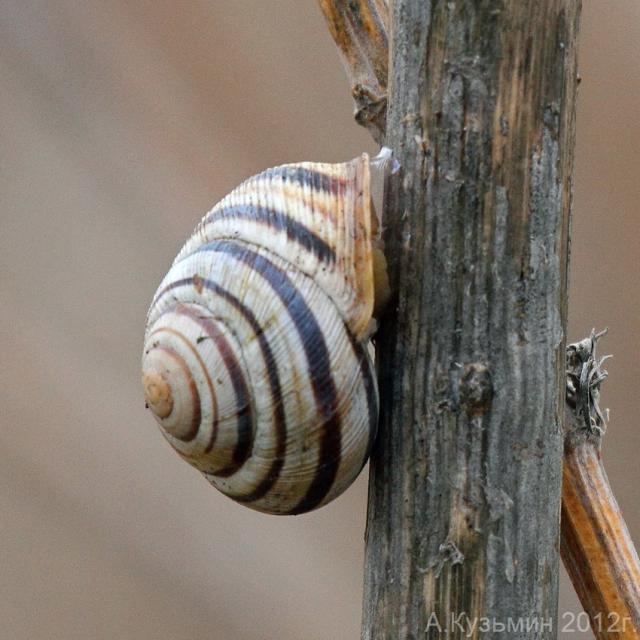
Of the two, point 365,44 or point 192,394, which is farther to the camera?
point 365,44

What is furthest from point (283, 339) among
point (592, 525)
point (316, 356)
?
point (592, 525)

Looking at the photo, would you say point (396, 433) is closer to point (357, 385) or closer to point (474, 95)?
point (357, 385)

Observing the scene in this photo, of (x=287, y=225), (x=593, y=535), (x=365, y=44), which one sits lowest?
(x=593, y=535)

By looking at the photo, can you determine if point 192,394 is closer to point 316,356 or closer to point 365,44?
point 316,356

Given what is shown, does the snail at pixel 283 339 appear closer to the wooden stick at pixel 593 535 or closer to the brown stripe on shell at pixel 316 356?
the brown stripe on shell at pixel 316 356

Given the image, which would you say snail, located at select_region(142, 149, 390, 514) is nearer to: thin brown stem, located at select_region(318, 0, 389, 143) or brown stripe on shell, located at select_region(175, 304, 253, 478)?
brown stripe on shell, located at select_region(175, 304, 253, 478)

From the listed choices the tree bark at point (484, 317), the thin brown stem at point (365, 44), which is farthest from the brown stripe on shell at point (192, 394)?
the thin brown stem at point (365, 44)
